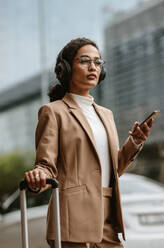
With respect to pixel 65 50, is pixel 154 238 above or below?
below

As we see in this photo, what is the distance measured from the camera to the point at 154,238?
12.6 feet

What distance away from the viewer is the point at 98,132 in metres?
2.04

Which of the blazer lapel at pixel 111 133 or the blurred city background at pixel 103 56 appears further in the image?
the blurred city background at pixel 103 56

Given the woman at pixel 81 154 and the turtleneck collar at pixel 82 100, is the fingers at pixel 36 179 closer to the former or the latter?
the woman at pixel 81 154

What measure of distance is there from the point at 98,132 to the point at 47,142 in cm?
23

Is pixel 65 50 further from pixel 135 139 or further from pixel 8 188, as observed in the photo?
pixel 8 188

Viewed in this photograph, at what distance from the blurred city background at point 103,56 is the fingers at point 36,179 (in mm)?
3731

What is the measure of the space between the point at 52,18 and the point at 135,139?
38.3 feet

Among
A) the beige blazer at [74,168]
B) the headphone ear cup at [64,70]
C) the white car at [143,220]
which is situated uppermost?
the headphone ear cup at [64,70]

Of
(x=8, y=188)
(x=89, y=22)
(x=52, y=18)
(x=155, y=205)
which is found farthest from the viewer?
(x=8, y=188)

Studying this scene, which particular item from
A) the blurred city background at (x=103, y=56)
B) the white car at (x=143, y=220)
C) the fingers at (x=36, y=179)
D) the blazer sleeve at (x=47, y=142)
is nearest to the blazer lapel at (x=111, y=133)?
the blazer sleeve at (x=47, y=142)

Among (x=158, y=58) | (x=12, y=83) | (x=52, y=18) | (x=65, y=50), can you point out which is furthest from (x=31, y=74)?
(x=65, y=50)

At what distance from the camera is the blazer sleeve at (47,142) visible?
1.89 meters

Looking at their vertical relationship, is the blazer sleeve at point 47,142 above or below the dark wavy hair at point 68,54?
below
